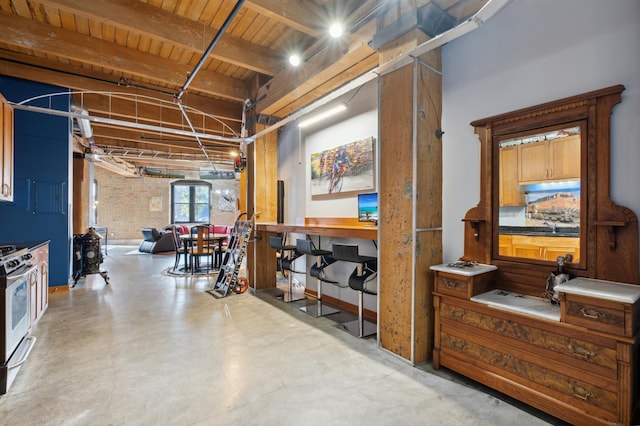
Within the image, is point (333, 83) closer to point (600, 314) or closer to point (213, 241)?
point (600, 314)

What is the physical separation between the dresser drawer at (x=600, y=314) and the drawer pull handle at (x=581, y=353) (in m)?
0.15

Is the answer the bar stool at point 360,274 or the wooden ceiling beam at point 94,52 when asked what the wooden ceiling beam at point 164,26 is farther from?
the bar stool at point 360,274

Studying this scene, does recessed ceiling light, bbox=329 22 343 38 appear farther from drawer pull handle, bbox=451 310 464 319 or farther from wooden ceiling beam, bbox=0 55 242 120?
wooden ceiling beam, bbox=0 55 242 120

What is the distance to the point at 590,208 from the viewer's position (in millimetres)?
2137

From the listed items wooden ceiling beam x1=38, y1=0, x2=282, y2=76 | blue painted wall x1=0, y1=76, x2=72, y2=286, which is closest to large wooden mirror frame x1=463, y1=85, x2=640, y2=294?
wooden ceiling beam x1=38, y1=0, x2=282, y2=76

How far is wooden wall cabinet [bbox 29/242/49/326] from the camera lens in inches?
127

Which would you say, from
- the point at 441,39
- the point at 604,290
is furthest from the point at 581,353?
the point at 441,39

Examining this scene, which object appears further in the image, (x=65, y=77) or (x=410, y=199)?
(x=65, y=77)

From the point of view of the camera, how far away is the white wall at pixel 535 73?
199 centimetres

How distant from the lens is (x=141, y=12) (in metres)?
3.50

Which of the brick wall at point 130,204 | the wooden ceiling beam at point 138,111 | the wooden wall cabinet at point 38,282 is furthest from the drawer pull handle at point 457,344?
the brick wall at point 130,204

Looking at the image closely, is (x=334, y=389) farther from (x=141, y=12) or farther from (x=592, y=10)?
(x=141, y=12)

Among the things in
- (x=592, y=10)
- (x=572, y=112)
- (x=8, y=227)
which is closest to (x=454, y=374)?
(x=572, y=112)

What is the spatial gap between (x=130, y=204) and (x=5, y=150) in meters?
11.0
